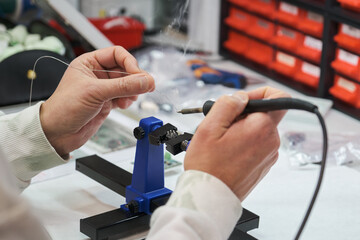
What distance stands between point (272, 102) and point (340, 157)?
0.67 meters

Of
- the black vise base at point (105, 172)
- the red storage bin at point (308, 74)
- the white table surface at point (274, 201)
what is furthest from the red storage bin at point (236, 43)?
the black vise base at point (105, 172)

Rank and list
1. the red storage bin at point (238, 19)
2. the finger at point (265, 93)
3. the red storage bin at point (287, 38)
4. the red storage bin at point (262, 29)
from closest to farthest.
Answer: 1. the finger at point (265, 93)
2. the red storage bin at point (287, 38)
3. the red storage bin at point (262, 29)
4. the red storage bin at point (238, 19)

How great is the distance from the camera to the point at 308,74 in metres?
1.85

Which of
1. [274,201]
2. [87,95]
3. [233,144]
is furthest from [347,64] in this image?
[233,144]

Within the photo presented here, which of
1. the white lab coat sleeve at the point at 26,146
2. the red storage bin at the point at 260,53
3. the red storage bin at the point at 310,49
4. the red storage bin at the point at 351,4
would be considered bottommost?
the red storage bin at the point at 260,53

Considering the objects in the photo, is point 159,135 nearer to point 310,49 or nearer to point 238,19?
point 310,49

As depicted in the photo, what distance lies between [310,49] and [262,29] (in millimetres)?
253

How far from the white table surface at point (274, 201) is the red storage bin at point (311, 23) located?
58 centimetres

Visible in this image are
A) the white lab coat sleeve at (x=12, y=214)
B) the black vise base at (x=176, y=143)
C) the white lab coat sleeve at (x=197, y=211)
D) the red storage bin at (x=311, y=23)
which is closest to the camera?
the white lab coat sleeve at (x=12, y=214)

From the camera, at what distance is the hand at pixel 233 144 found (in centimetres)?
73

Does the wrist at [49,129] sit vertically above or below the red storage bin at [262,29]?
above

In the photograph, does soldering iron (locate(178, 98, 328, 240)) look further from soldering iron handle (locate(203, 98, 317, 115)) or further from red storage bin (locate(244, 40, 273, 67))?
red storage bin (locate(244, 40, 273, 67))

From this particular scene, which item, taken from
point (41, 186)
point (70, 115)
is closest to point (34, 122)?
point (70, 115)

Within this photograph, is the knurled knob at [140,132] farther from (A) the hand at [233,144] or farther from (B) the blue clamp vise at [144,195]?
(A) the hand at [233,144]
